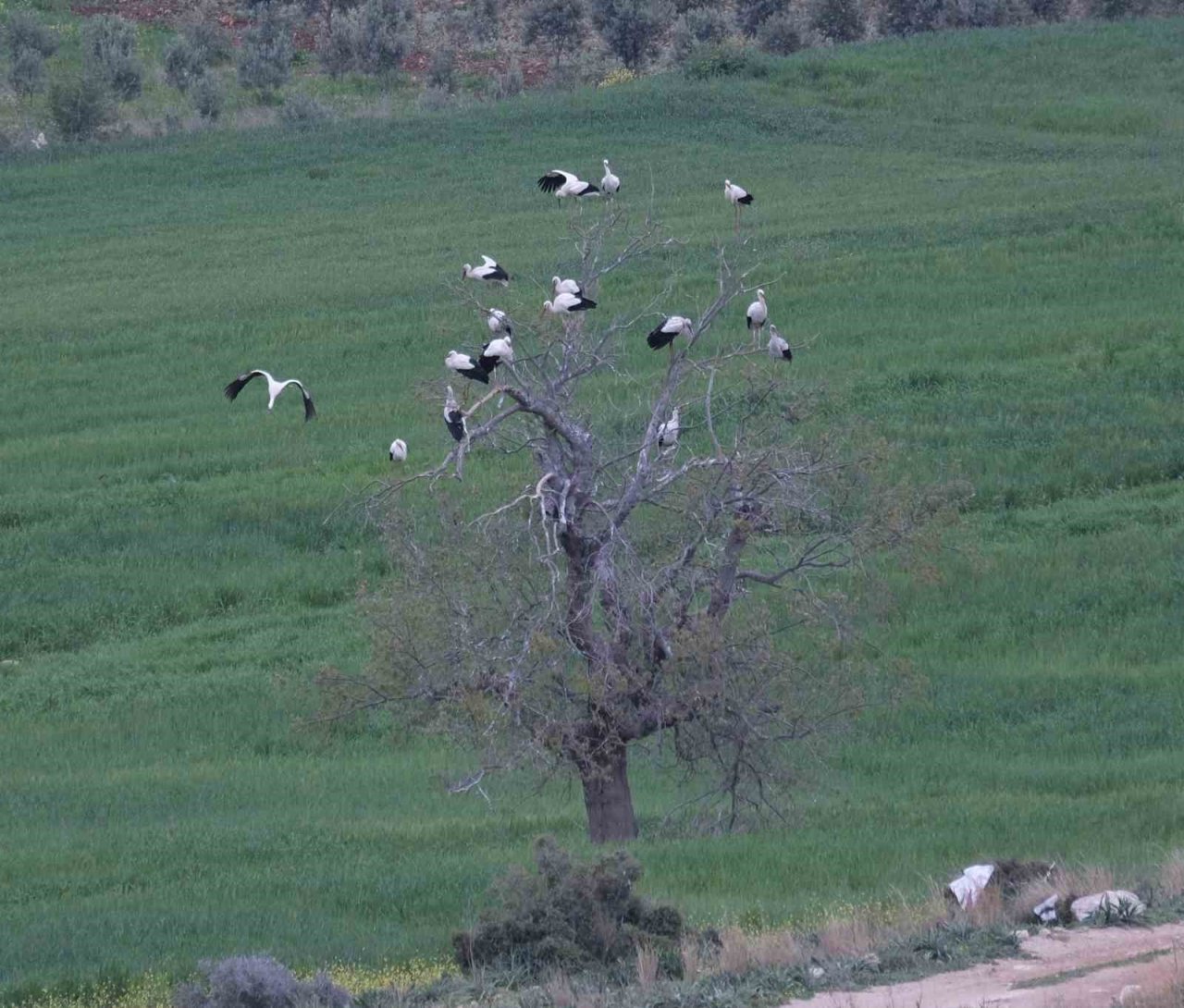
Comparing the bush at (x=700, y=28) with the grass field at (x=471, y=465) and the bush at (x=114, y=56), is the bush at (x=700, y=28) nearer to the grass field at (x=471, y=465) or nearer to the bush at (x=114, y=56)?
the grass field at (x=471, y=465)

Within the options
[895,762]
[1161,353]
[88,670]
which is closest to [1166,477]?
[1161,353]

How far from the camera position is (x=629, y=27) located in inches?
2566

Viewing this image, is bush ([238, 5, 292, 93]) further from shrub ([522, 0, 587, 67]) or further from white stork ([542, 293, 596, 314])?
white stork ([542, 293, 596, 314])

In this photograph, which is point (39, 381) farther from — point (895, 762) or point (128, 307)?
point (895, 762)

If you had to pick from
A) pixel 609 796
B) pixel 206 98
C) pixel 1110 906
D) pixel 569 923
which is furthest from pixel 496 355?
pixel 206 98

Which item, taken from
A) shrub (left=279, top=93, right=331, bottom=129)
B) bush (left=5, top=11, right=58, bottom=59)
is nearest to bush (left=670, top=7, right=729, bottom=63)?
shrub (left=279, top=93, right=331, bottom=129)

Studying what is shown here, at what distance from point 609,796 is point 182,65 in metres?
54.3

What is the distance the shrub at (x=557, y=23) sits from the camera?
66.4 meters

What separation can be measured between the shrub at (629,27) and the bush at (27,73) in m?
18.7

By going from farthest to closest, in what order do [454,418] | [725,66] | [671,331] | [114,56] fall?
[114,56] → [725,66] → [671,331] → [454,418]

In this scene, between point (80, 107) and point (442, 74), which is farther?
point (442, 74)

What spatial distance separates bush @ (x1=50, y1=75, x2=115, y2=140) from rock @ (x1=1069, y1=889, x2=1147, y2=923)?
46848 millimetres

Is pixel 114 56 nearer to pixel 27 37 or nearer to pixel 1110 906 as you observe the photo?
pixel 27 37

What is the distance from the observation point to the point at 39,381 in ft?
99.6
